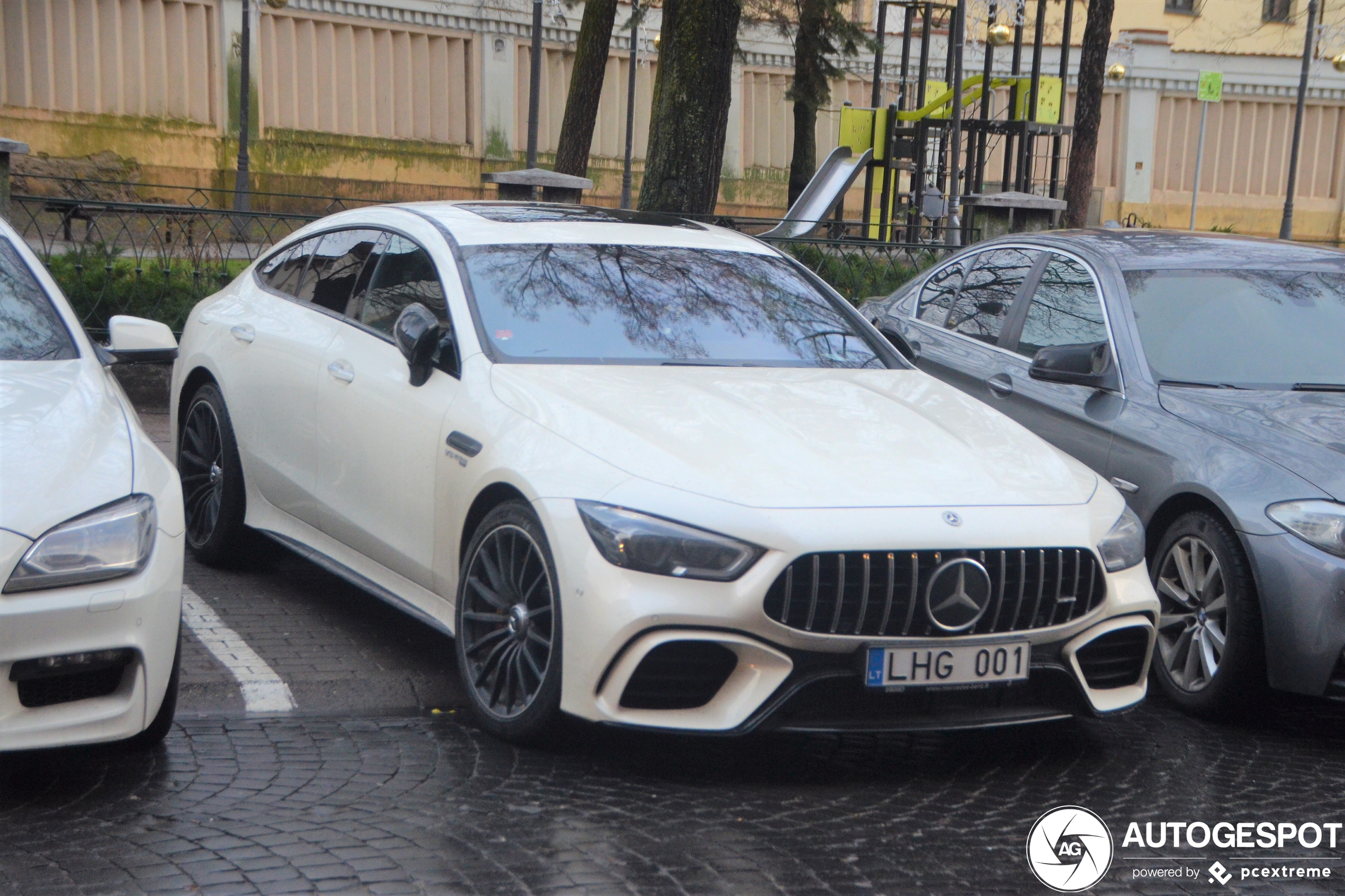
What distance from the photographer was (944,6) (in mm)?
28219

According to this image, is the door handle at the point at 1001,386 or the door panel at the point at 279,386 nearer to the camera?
the door panel at the point at 279,386

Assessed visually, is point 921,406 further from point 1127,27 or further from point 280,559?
point 1127,27

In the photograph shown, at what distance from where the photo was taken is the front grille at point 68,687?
12.8 ft

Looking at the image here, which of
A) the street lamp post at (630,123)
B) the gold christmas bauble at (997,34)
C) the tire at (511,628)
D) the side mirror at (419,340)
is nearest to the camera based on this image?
the tire at (511,628)

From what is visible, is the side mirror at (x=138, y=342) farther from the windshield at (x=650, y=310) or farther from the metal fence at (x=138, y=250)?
the metal fence at (x=138, y=250)

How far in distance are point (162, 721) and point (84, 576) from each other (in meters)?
0.60

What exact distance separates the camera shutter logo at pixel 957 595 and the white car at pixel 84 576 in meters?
1.97

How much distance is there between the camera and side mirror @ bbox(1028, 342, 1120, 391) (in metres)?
6.12

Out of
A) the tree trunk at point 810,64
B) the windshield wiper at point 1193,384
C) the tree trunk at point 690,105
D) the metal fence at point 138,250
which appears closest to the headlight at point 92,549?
the windshield wiper at point 1193,384

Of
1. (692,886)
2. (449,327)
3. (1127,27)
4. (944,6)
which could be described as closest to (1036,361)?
(449,327)

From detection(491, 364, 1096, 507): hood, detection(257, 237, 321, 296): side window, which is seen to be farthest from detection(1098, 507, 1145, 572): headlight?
detection(257, 237, 321, 296): side window

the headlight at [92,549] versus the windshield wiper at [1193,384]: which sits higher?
the windshield wiper at [1193,384]

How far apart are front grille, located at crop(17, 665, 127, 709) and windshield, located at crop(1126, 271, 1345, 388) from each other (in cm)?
386

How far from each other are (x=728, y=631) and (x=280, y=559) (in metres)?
3.36
